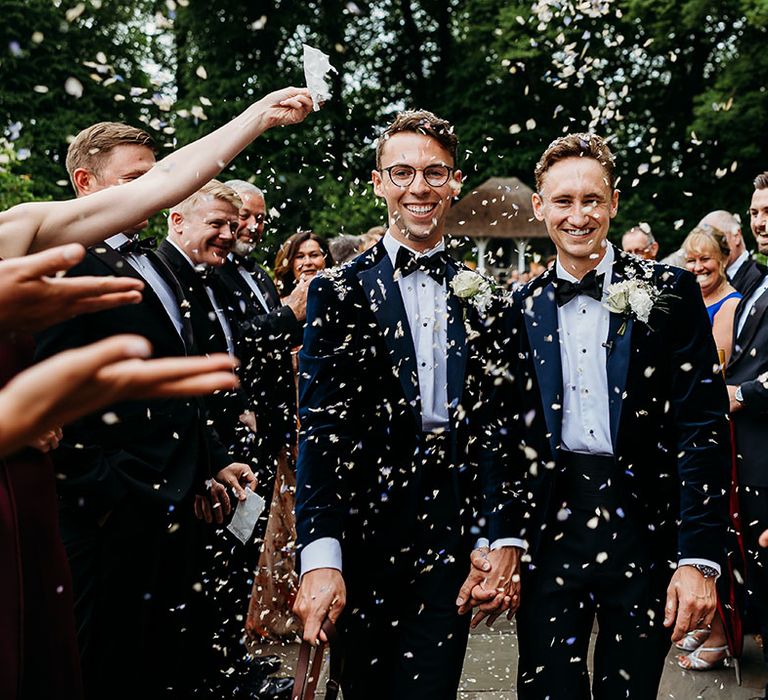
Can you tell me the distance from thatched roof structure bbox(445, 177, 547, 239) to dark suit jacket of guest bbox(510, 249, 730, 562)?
1923 cm

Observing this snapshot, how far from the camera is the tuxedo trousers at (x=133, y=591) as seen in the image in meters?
3.57

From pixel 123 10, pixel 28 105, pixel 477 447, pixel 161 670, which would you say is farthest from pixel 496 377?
pixel 123 10

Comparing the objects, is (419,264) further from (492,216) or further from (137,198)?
(492,216)

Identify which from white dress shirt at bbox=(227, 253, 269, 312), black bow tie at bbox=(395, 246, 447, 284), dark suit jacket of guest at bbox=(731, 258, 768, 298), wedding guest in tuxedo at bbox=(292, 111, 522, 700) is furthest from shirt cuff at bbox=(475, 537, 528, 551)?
white dress shirt at bbox=(227, 253, 269, 312)

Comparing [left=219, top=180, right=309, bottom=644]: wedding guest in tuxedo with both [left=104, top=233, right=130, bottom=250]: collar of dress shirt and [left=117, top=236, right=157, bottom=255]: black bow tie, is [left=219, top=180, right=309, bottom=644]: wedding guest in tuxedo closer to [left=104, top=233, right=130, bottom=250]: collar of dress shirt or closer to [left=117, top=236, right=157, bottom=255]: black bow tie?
[left=117, top=236, right=157, bottom=255]: black bow tie

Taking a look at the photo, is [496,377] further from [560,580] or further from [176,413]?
[176,413]

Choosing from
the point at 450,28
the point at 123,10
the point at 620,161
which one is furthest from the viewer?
the point at 450,28

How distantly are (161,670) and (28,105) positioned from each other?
20.7 meters

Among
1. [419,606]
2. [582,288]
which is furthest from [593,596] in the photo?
[582,288]

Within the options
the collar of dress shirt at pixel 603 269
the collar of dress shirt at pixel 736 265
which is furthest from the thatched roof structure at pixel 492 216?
the collar of dress shirt at pixel 603 269

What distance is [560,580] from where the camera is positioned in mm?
3143

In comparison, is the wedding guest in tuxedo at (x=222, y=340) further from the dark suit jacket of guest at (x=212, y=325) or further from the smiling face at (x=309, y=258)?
the smiling face at (x=309, y=258)

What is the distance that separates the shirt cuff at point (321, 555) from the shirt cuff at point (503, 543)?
53cm

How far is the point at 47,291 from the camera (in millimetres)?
1458
